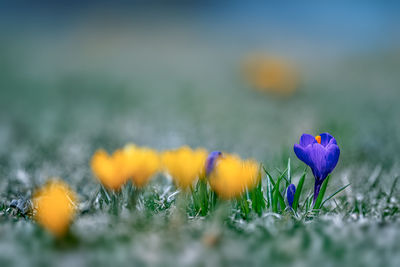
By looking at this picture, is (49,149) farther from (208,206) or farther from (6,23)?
(6,23)

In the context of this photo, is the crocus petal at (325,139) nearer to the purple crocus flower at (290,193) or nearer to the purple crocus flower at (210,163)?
the purple crocus flower at (290,193)

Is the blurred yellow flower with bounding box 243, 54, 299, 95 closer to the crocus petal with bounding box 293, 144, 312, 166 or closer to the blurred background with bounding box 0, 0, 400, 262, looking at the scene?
the blurred background with bounding box 0, 0, 400, 262

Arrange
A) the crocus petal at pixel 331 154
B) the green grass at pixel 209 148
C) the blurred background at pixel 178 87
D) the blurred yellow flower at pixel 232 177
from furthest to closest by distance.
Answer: the blurred background at pixel 178 87 < the crocus petal at pixel 331 154 < the blurred yellow flower at pixel 232 177 < the green grass at pixel 209 148

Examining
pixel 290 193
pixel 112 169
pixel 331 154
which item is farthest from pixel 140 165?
pixel 331 154

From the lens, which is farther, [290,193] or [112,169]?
[290,193]

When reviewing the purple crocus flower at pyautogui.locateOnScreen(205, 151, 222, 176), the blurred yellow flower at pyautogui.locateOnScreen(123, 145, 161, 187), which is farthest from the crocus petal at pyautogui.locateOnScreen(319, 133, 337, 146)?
the blurred yellow flower at pyautogui.locateOnScreen(123, 145, 161, 187)

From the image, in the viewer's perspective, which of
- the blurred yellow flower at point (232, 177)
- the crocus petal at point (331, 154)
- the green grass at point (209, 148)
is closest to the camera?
the green grass at point (209, 148)

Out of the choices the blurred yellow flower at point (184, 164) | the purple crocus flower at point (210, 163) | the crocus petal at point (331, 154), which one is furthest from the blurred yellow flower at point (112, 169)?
the crocus petal at point (331, 154)

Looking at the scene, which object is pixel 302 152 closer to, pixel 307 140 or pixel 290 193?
pixel 307 140
